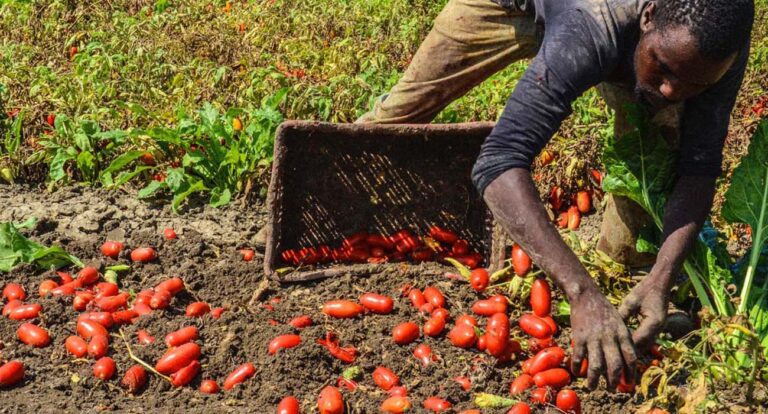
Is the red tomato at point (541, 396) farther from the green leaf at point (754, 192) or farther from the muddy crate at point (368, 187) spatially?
the green leaf at point (754, 192)

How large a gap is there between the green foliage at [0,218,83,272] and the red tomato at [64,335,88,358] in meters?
0.74

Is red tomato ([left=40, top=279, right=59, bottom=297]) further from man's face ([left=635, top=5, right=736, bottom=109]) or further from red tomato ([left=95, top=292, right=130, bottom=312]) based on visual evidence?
man's face ([left=635, top=5, right=736, bottom=109])

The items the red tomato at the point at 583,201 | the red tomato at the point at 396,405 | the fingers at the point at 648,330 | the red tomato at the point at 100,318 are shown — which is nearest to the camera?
the fingers at the point at 648,330

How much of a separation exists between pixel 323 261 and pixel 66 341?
1352 millimetres

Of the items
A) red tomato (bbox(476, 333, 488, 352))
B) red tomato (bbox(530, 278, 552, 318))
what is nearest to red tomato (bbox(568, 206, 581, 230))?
red tomato (bbox(530, 278, 552, 318))

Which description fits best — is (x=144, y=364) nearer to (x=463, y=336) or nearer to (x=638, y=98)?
(x=463, y=336)

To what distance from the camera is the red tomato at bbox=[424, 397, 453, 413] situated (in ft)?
11.6

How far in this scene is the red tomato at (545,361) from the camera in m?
3.75

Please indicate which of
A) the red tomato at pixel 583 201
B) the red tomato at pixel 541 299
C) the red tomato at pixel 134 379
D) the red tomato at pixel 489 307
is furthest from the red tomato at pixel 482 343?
the red tomato at pixel 583 201

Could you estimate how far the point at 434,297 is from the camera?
4230 mm

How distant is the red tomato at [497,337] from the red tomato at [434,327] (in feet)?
0.73

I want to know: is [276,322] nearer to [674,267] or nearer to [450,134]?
[450,134]

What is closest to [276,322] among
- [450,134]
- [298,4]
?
[450,134]

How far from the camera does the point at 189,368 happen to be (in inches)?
147
